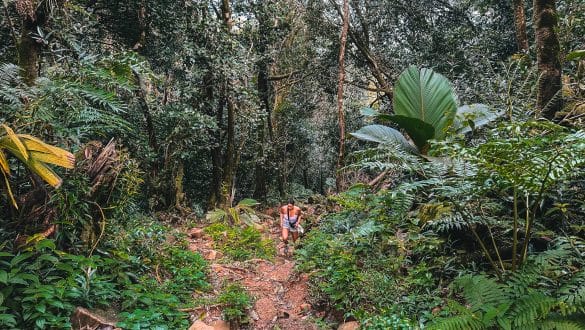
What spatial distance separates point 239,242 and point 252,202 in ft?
8.34

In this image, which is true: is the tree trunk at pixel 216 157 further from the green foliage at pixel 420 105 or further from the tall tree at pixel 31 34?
the green foliage at pixel 420 105

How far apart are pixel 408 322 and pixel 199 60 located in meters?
6.88

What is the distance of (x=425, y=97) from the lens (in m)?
5.04

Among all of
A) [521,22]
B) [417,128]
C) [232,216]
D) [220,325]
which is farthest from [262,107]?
[220,325]

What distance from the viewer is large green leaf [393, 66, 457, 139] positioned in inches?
193

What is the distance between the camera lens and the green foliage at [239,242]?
6391mm

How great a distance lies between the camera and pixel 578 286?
224 centimetres

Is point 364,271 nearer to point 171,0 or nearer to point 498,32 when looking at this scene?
point 171,0

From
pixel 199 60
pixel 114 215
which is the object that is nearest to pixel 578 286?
pixel 114 215

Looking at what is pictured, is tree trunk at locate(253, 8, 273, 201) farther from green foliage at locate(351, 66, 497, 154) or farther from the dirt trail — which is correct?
green foliage at locate(351, 66, 497, 154)

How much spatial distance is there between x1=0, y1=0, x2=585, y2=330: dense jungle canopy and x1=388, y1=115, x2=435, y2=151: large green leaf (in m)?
0.03

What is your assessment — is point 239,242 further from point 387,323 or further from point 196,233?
point 387,323

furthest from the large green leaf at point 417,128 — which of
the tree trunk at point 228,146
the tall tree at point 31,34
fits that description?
the tree trunk at point 228,146

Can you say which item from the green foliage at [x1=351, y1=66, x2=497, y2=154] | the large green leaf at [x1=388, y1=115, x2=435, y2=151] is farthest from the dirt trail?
the large green leaf at [x1=388, y1=115, x2=435, y2=151]
